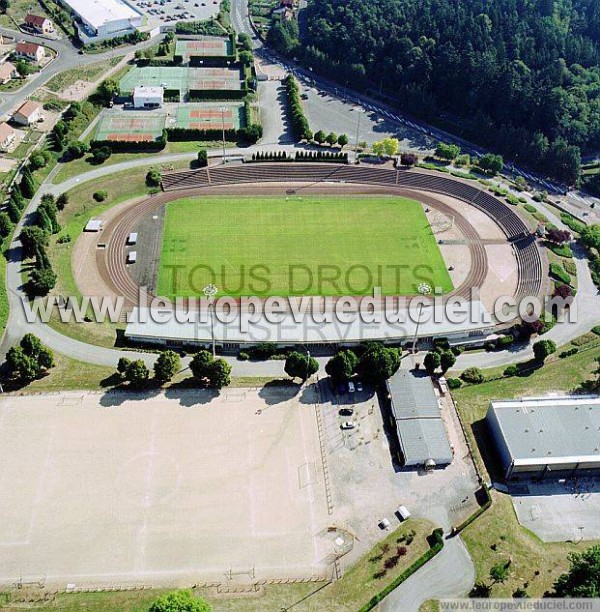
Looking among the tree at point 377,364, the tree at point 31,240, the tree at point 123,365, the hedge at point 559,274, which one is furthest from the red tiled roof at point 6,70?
the hedge at point 559,274

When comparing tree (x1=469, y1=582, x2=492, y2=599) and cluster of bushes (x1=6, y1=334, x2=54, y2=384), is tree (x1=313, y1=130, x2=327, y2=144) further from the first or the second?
tree (x1=469, y1=582, x2=492, y2=599)

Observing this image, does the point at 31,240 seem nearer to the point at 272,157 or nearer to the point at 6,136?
the point at 6,136

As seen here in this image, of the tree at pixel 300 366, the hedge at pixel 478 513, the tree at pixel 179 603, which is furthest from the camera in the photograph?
the tree at pixel 300 366

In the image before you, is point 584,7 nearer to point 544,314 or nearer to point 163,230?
point 544,314

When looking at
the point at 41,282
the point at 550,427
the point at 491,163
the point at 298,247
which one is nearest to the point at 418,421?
the point at 550,427

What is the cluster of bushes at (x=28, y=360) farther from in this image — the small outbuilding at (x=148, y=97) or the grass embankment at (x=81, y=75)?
the grass embankment at (x=81, y=75)

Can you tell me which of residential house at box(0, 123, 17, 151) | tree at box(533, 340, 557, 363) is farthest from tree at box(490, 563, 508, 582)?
residential house at box(0, 123, 17, 151)
